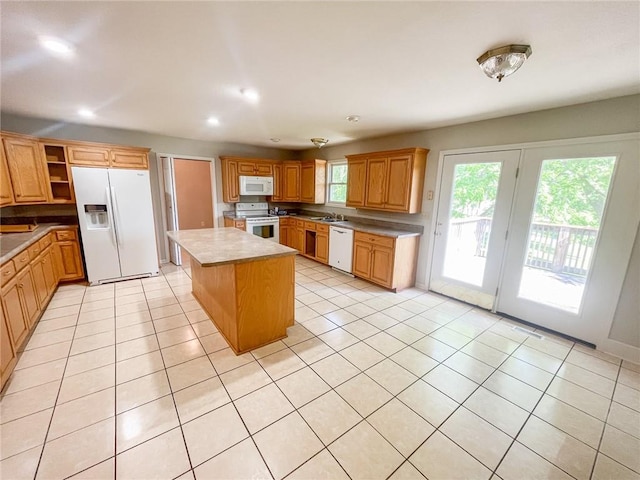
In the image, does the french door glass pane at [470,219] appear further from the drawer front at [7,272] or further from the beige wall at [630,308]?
the drawer front at [7,272]

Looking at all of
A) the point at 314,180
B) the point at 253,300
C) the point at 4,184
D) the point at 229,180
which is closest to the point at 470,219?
the point at 253,300

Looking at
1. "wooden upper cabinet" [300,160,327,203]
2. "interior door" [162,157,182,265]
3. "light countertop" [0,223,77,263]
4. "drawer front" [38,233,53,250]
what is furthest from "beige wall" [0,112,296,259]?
"drawer front" [38,233,53,250]

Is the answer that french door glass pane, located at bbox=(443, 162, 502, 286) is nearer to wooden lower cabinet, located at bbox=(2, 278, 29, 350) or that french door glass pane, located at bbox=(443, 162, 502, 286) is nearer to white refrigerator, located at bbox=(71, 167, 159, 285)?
white refrigerator, located at bbox=(71, 167, 159, 285)

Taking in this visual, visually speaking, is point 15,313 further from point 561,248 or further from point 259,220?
point 561,248

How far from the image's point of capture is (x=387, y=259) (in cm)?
383

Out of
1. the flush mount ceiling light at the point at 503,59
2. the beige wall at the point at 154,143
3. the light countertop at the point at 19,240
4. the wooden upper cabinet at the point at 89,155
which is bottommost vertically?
the light countertop at the point at 19,240

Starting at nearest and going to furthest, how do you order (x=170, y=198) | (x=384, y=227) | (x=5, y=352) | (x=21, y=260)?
1. (x=5, y=352)
2. (x=21, y=260)
3. (x=384, y=227)
4. (x=170, y=198)

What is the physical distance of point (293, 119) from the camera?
340cm

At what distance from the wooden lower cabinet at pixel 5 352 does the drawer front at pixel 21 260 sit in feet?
1.98

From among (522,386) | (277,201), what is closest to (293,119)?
(277,201)

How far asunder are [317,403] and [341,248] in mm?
2956

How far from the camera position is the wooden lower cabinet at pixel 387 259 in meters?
3.78

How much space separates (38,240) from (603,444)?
17.9 feet

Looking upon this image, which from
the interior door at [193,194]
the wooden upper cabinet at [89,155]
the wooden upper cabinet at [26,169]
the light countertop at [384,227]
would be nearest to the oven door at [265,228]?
the light countertop at [384,227]
